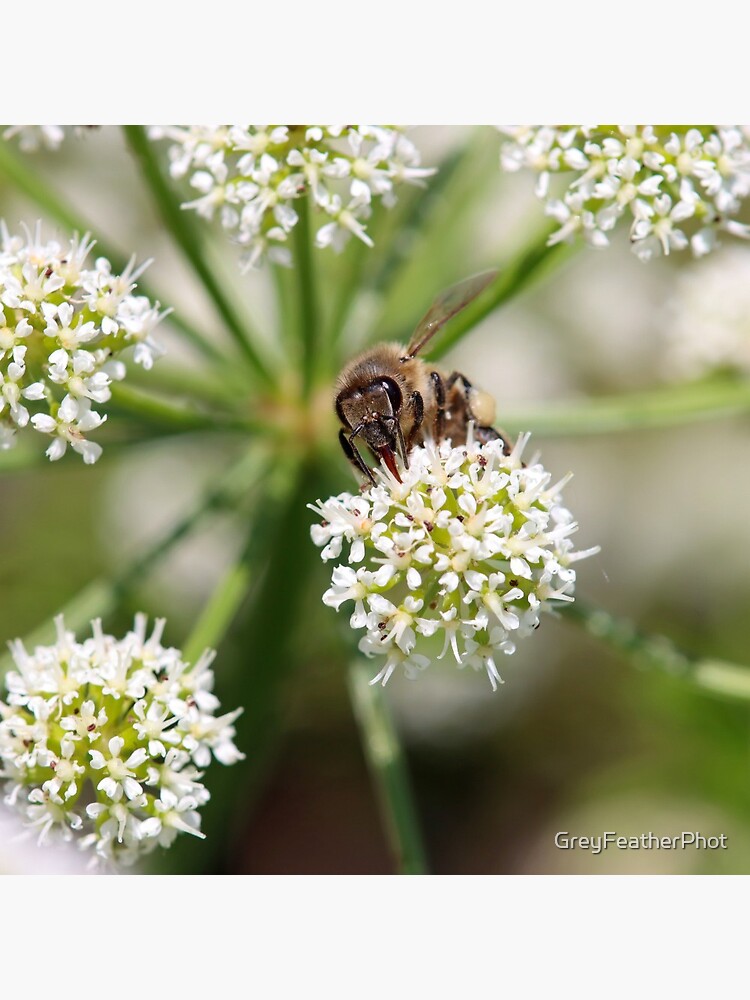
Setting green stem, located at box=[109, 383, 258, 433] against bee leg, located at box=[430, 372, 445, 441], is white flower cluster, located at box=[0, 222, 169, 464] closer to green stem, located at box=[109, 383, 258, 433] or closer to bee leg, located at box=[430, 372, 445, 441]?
green stem, located at box=[109, 383, 258, 433]

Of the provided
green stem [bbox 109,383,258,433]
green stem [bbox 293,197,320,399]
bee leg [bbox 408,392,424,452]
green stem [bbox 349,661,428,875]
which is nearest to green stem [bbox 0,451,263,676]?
green stem [bbox 109,383,258,433]

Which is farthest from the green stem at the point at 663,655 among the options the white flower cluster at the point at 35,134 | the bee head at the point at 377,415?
the white flower cluster at the point at 35,134

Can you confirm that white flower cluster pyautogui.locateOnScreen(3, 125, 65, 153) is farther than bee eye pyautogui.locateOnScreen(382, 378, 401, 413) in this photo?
Yes

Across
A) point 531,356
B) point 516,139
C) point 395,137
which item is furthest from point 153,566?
point 531,356

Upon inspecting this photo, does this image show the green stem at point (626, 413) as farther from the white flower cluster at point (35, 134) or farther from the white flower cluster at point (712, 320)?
the white flower cluster at point (35, 134)

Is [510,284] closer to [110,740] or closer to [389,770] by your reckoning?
[389,770]

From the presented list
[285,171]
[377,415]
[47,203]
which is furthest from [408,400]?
[47,203]

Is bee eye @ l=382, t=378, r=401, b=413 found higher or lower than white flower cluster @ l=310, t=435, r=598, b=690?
higher
